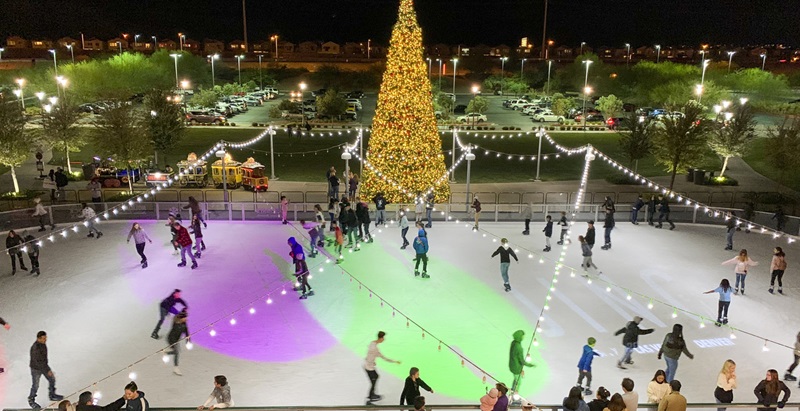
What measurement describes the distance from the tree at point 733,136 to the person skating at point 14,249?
30059 mm

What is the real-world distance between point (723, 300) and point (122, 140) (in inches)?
914

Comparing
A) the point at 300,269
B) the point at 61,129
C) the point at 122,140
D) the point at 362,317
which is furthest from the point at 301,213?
the point at 61,129

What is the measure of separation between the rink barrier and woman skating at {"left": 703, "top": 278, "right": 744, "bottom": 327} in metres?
7.92

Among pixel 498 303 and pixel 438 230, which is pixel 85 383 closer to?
pixel 498 303

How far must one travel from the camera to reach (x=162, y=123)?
99.8ft

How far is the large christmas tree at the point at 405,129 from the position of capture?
20.4 metres

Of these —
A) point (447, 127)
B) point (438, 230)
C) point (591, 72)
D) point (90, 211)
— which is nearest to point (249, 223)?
point (90, 211)

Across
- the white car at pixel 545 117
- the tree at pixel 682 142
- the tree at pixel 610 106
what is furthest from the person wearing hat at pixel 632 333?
the tree at pixel 610 106

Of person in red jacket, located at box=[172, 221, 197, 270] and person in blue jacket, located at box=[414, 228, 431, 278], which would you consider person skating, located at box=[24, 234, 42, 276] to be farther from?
person in blue jacket, located at box=[414, 228, 431, 278]

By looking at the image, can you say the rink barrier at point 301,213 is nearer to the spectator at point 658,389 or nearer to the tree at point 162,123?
the tree at point 162,123

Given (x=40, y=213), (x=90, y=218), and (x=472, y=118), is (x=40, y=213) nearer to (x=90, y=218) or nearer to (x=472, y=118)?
(x=90, y=218)

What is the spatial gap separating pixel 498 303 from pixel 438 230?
19.9ft

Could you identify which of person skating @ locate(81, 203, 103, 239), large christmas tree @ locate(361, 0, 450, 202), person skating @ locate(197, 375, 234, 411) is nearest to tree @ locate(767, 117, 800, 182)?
large christmas tree @ locate(361, 0, 450, 202)

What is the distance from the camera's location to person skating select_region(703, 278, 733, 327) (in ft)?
39.4
